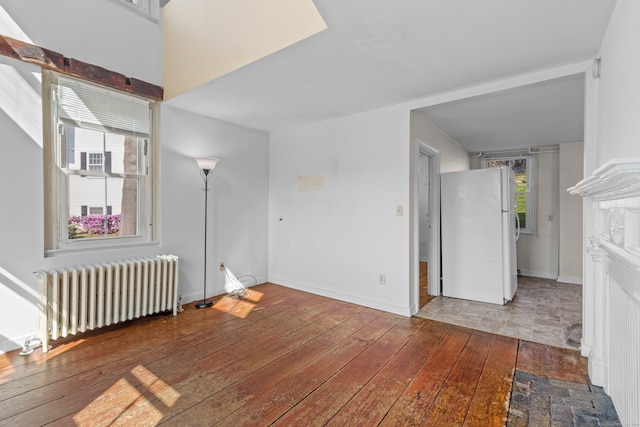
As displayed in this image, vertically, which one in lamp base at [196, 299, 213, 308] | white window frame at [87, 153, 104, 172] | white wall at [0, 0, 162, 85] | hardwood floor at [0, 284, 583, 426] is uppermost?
white wall at [0, 0, 162, 85]

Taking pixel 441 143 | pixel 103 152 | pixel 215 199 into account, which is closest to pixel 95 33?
pixel 103 152

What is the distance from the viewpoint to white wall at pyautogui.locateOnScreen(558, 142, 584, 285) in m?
4.80

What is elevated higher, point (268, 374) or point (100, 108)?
point (100, 108)

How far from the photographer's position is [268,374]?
2.13 m

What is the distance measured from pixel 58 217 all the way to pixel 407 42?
3278 mm

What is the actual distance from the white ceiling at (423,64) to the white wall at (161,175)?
0.48 meters

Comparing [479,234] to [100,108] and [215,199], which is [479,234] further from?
[100,108]

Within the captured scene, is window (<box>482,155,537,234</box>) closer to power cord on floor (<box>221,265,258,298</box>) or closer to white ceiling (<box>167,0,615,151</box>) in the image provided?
white ceiling (<box>167,0,615,151</box>)

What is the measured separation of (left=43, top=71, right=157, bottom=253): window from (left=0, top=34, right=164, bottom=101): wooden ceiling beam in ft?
0.31

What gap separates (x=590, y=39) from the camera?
6.63ft

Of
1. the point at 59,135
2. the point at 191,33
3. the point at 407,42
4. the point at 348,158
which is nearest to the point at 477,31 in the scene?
A: the point at 407,42

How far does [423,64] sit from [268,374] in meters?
2.63

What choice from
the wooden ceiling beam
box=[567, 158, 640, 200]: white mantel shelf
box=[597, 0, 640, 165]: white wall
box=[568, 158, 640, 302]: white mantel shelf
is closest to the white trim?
box=[597, 0, 640, 165]: white wall

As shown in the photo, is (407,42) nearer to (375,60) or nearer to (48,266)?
(375,60)
